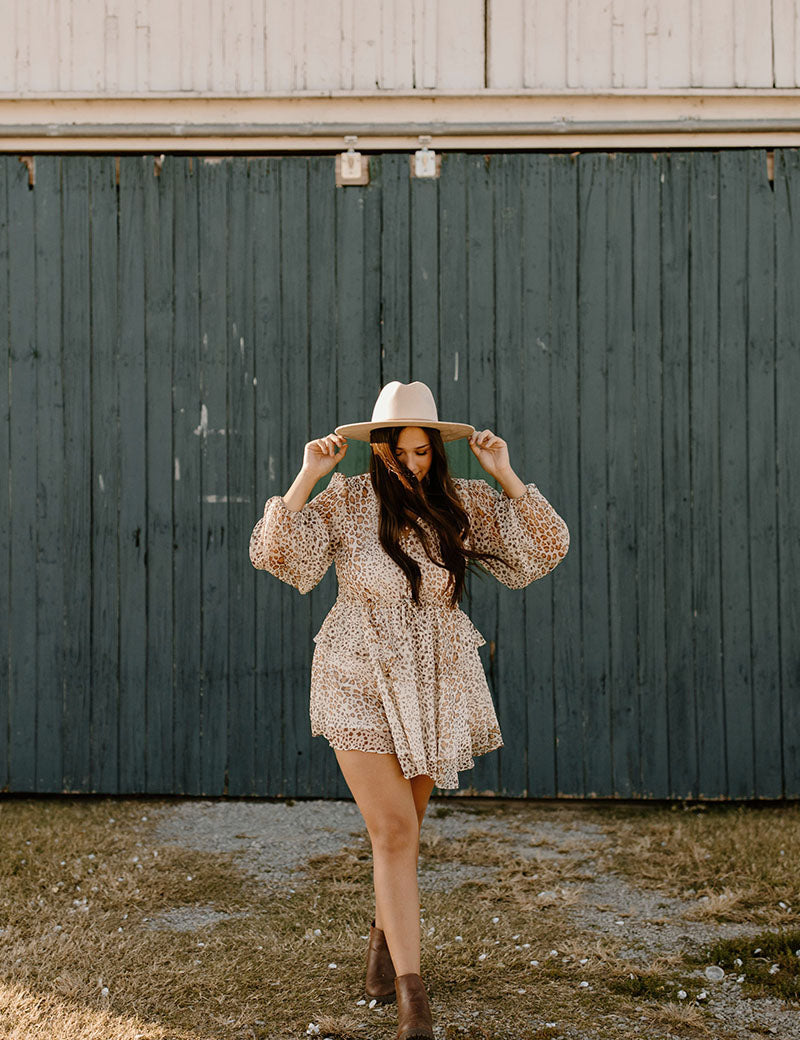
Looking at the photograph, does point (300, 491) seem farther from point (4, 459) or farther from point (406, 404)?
point (4, 459)

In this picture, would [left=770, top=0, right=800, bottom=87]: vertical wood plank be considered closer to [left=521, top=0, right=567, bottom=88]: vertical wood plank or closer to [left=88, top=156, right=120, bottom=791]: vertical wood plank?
[left=521, top=0, right=567, bottom=88]: vertical wood plank

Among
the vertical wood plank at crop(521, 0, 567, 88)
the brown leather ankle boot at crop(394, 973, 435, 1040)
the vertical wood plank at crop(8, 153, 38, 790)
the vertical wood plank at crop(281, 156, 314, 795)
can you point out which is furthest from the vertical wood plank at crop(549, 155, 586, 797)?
the vertical wood plank at crop(8, 153, 38, 790)

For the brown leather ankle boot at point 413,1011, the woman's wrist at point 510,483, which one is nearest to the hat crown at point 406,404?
the woman's wrist at point 510,483

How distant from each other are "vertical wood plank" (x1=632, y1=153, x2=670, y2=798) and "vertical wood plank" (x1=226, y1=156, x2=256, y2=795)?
201 cm

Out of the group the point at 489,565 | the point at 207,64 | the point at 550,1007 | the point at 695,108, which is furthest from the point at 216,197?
the point at 550,1007

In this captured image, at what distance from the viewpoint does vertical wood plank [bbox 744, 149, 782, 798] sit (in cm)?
509

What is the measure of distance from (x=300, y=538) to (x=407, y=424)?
18.5 inches

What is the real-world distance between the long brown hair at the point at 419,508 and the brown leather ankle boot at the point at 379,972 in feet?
3.48

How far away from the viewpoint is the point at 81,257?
17.1ft

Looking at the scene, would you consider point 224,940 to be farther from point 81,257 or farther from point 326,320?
point 81,257

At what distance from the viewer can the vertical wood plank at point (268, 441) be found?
16.9 feet

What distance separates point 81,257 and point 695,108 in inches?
129

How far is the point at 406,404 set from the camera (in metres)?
3.01

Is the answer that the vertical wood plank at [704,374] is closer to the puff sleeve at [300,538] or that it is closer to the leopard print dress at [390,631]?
the leopard print dress at [390,631]
